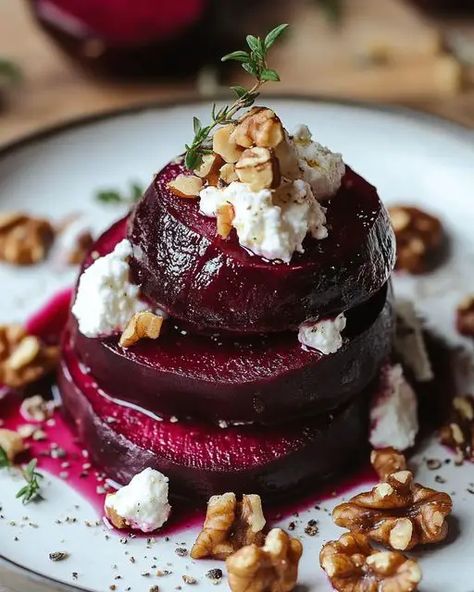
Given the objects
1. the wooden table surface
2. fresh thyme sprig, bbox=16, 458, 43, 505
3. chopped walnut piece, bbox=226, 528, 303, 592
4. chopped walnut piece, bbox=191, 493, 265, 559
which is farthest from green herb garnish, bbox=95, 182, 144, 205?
chopped walnut piece, bbox=226, 528, 303, 592

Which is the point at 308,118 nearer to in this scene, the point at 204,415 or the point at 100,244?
the point at 100,244

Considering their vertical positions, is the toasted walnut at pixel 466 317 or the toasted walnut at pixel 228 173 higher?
the toasted walnut at pixel 228 173

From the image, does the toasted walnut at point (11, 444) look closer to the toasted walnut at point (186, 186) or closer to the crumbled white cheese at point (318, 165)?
the toasted walnut at point (186, 186)

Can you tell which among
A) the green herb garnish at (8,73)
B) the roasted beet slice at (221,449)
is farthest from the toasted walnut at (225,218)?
the green herb garnish at (8,73)

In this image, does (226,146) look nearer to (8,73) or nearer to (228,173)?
(228,173)

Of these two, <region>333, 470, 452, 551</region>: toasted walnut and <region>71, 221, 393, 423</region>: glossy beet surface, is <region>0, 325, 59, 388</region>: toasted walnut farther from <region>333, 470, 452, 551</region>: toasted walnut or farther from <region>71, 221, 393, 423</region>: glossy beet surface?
<region>333, 470, 452, 551</region>: toasted walnut
